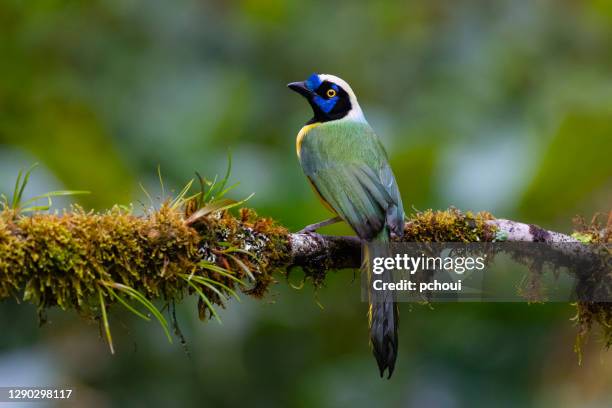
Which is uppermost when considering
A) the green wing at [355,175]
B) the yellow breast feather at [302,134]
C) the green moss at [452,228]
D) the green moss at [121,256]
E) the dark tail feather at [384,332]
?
the yellow breast feather at [302,134]

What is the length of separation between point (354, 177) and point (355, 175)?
0.6 inches

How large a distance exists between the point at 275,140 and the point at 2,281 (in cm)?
473

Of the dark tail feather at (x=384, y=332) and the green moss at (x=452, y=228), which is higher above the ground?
the green moss at (x=452, y=228)

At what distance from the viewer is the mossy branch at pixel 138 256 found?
A: 320cm

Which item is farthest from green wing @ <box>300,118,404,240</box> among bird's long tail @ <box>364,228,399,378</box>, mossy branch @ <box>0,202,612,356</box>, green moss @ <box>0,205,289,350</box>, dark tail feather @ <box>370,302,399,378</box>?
green moss @ <box>0,205,289,350</box>

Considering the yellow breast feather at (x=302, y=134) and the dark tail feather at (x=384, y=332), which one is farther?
the yellow breast feather at (x=302, y=134)

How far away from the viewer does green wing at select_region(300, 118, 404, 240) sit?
4.25 meters

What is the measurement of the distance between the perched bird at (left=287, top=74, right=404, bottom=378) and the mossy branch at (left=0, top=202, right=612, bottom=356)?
0.44 meters

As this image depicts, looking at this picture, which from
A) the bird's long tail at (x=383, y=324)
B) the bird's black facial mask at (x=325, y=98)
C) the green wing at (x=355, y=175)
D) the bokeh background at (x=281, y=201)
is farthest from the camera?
the bokeh background at (x=281, y=201)

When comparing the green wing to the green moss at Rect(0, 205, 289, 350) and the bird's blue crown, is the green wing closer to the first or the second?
the bird's blue crown

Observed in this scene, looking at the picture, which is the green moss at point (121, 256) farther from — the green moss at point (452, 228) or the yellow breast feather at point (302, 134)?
the yellow breast feather at point (302, 134)

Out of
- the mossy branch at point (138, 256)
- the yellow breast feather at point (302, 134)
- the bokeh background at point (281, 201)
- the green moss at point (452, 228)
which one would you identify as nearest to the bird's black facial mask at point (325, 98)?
the yellow breast feather at point (302, 134)

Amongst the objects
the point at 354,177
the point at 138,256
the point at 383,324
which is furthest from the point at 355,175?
the point at 138,256

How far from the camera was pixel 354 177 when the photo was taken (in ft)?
15.0
